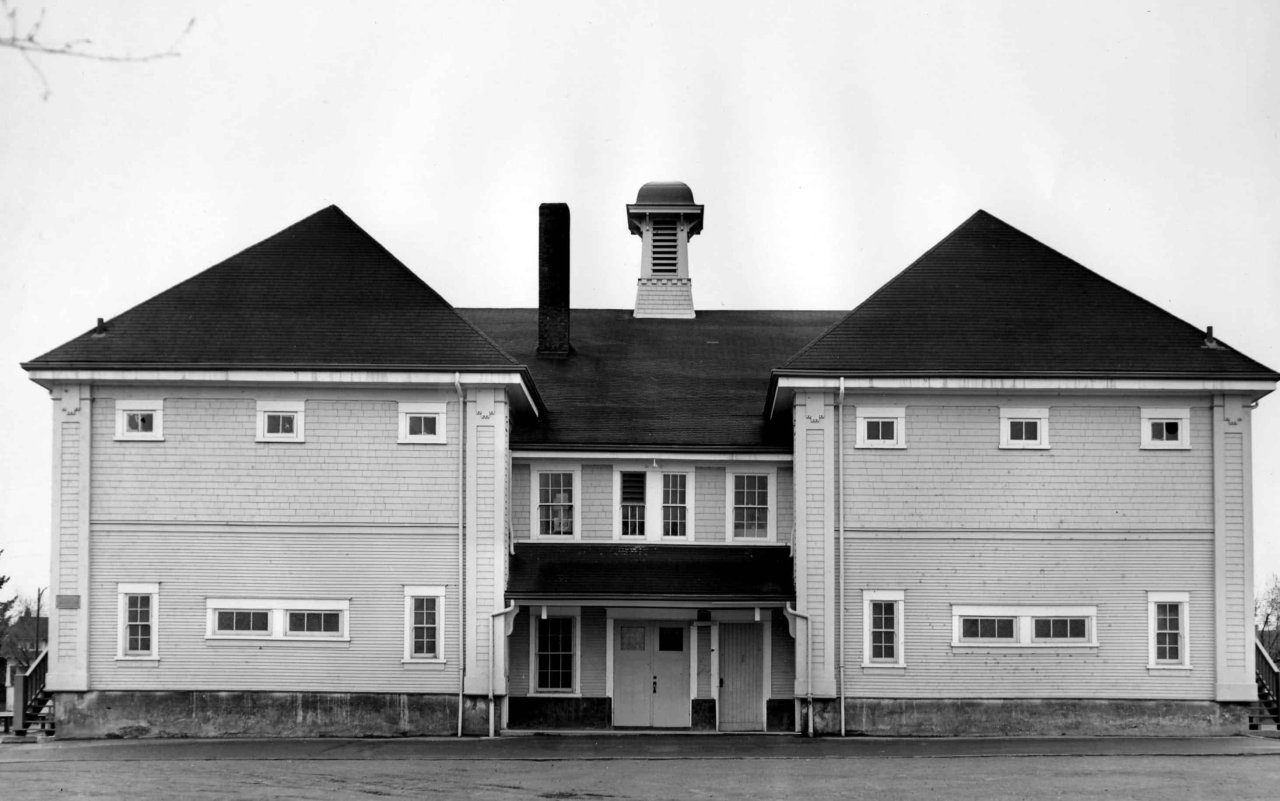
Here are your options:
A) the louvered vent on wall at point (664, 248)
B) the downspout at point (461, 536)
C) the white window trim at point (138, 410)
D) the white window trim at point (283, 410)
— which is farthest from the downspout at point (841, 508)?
the louvered vent on wall at point (664, 248)

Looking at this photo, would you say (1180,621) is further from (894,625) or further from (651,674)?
(651,674)

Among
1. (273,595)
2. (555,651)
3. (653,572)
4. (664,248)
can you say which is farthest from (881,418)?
(664,248)

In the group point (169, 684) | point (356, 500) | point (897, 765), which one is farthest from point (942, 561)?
point (169, 684)

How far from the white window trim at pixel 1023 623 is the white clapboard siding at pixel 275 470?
33.2 feet

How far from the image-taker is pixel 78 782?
22.8 meters

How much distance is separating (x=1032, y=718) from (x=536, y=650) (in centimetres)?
998

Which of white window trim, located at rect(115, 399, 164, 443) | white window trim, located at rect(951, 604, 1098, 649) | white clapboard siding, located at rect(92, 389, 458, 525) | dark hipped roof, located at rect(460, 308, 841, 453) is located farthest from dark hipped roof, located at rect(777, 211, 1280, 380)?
white window trim, located at rect(115, 399, 164, 443)

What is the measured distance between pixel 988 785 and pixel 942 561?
853 centimetres

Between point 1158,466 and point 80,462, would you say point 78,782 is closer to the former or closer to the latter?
point 80,462

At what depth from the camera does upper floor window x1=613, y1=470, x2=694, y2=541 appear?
32594mm

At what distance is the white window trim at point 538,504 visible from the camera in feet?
107

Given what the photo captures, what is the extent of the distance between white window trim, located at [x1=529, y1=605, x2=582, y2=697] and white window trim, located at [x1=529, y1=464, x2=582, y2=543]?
150cm

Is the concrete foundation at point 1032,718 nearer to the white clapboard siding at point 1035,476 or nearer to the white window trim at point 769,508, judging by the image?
the white clapboard siding at point 1035,476

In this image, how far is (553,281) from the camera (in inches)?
1544
